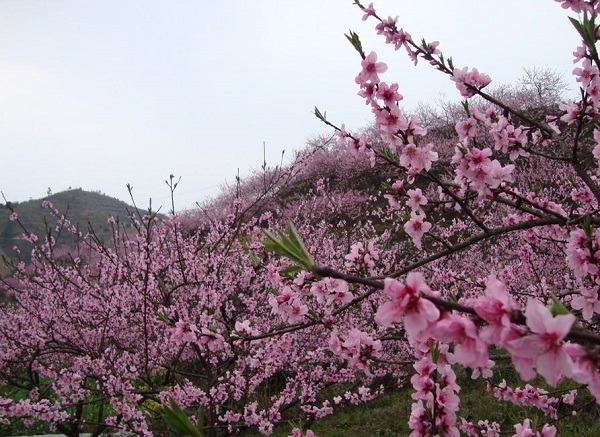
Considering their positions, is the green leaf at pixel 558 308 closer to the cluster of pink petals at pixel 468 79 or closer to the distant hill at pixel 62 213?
the cluster of pink petals at pixel 468 79

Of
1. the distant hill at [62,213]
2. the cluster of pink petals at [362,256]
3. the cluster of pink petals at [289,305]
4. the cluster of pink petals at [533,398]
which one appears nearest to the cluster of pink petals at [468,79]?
the cluster of pink petals at [362,256]

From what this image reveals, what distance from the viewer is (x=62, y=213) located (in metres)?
29.3

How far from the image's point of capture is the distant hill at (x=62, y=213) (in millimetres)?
33406

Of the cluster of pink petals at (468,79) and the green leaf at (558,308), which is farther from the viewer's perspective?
the cluster of pink petals at (468,79)

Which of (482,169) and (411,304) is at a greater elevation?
(482,169)

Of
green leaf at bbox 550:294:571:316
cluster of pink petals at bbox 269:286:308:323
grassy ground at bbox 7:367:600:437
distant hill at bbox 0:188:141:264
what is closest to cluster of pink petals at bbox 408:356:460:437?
cluster of pink petals at bbox 269:286:308:323

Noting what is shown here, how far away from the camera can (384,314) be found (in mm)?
984

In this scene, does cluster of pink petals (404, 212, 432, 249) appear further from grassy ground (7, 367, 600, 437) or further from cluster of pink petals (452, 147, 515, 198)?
grassy ground (7, 367, 600, 437)

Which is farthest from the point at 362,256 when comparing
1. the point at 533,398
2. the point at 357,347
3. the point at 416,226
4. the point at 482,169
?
the point at 533,398

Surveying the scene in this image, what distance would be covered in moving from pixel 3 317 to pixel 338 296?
27.4ft

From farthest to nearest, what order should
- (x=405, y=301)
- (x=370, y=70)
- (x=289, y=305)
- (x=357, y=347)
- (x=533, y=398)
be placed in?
(x=533, y=398)
(x=370, y=70)
(x=289, y=305)
(x=357, y=347)
(x=405, y=301)

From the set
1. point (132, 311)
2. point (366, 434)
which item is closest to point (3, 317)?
point (132, 311)

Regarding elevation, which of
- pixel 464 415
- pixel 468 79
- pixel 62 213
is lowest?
pixel 464 415

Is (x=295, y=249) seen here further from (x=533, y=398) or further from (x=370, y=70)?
(x=533, y=398)
